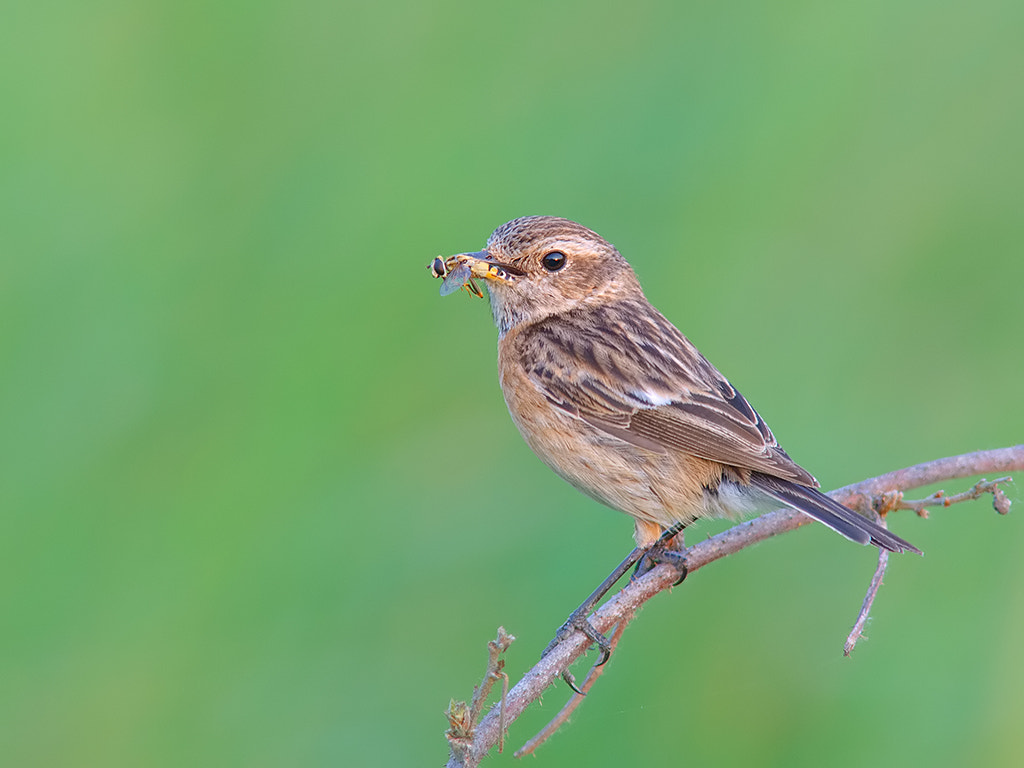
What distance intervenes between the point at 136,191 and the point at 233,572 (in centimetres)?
198

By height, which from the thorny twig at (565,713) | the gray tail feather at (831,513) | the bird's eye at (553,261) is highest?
the bird's eye at (553,261)

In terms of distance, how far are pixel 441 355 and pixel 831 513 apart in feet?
7.80

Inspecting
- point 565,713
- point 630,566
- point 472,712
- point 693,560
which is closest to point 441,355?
point 630,566

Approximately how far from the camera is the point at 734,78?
6078 mm

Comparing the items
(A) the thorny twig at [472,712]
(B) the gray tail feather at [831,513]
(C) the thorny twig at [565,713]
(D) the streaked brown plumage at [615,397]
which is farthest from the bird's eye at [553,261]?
(A) the thorny twig at [472,712]

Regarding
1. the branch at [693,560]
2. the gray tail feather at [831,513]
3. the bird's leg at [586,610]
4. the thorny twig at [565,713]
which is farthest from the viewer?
the bird's leg at [586,610]

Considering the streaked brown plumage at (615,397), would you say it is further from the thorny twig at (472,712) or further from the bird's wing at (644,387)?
the thorny twig at (472,712)

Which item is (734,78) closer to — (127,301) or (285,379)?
(285,379)

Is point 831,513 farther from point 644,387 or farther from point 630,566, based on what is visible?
point 644,387

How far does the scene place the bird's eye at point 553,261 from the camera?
180 inches

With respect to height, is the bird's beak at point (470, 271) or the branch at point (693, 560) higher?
the bird's beak at point (470, 271)

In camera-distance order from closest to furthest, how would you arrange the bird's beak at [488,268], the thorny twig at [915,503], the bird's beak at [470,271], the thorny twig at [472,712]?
the thorny twig at [472,712]
the thorny twig at [915,503]
the bird's beak at [470,271]
the bird's beak at [488,268]

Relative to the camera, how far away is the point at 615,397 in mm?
4246

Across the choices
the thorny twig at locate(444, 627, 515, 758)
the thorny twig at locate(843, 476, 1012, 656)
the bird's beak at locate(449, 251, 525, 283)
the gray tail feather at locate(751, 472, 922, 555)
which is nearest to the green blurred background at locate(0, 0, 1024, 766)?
the bird's beak at locate(449, 251, 525, 283)
